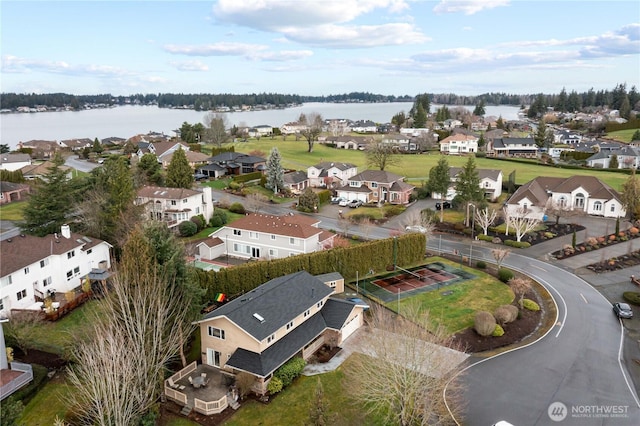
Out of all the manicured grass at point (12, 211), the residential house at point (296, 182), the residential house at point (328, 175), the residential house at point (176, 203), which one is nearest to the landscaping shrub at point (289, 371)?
Answer: the residential house at point (176, 203)

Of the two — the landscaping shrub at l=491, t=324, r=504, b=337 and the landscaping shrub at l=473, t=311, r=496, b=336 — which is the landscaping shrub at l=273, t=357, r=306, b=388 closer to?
the landscaping shrub at l=473, t=311, r=496, b=336

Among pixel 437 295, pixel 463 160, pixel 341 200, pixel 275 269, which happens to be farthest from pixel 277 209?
pixel 463 160

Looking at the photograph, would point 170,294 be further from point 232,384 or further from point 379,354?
point 379,354

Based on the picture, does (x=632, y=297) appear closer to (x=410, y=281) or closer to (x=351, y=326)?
(x=410, y=281)

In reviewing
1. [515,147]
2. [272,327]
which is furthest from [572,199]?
[515,147]

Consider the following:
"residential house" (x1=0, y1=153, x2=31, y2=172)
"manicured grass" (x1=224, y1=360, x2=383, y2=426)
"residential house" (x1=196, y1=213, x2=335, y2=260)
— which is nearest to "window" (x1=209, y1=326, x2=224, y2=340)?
"manicured grass" (x1=224, y1=360, x2=383, y2=426)

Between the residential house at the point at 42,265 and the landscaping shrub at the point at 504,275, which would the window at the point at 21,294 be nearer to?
the residential house at the point at 42,265
